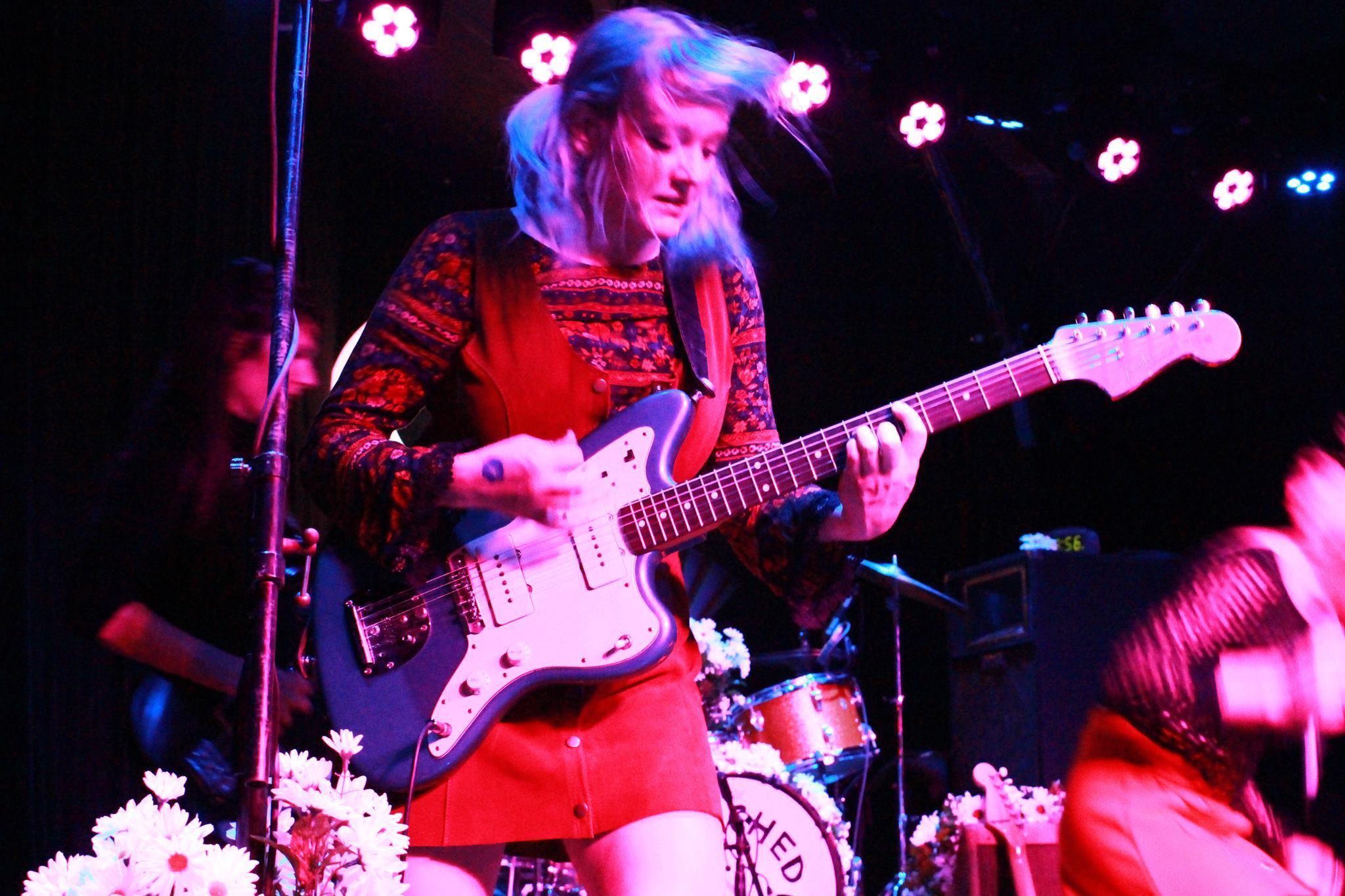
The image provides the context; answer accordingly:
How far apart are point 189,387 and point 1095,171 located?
5092 mm

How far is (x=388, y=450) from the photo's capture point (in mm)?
1724

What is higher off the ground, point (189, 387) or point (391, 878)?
point (189, 387)

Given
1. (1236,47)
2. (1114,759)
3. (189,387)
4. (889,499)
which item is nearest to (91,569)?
(189,387)

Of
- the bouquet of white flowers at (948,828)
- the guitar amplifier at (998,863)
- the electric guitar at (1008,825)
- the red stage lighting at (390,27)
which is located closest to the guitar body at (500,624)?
the electric guitar at (1008,825)

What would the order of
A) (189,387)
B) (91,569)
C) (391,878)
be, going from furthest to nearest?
(189,387) < (91,569) < (391,878)

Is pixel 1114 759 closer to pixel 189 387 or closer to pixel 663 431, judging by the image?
pixel 663 431

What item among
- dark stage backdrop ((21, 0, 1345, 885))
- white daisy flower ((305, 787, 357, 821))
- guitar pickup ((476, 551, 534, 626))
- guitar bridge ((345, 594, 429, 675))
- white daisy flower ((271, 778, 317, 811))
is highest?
dark stage backdrop ((21, 0, 1345, 885))

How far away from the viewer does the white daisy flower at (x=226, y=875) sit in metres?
1.24

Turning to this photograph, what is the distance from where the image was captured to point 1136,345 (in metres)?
2.26

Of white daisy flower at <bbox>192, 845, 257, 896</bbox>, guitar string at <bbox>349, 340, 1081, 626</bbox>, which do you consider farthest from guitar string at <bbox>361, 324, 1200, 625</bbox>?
white daisy flower at <bbox>192, 845, 257, 896</bbox>

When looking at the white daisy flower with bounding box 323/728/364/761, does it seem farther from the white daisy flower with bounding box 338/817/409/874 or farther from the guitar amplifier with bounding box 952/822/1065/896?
the guitar amplifier with bounding box 952/822/1065/896

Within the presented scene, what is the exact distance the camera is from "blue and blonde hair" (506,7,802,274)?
1950mm

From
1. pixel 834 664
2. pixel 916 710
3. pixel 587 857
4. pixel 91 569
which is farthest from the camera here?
pixel 916 710

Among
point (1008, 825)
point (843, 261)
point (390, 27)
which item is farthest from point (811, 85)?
point (1008, 825)
